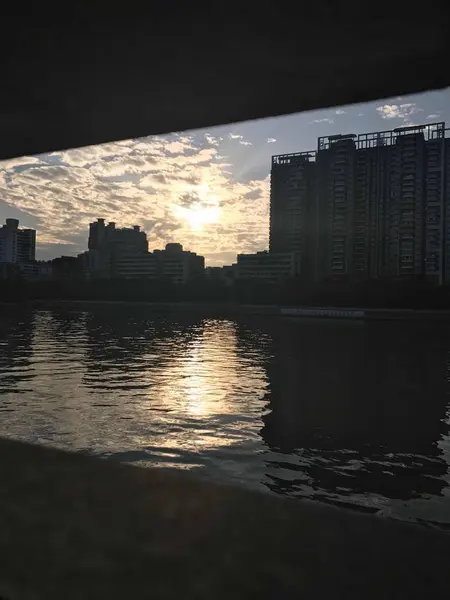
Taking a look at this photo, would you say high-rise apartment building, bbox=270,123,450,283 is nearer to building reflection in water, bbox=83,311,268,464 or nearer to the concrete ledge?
building reflection in water, bbox=83,311,268,464

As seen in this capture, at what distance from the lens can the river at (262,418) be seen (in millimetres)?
8797

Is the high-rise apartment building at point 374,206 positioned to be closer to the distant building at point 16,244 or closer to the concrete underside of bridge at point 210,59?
the concrete underside of bridge at point 210,59

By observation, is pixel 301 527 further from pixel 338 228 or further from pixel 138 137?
pixel 338 228

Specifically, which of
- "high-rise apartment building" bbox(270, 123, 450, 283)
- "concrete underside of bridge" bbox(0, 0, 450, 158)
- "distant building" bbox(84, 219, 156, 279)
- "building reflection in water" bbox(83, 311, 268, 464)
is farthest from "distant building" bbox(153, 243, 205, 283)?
"concrete underside of bridge" bbox(0, 0, 450, 158)

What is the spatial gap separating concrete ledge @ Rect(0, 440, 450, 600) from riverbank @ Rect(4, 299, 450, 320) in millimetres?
64726

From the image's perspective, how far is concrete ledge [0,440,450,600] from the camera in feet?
6.06

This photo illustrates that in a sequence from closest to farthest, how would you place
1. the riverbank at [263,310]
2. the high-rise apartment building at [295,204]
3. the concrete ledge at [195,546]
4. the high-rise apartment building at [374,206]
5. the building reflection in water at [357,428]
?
the concrete ledge at [195,546] < the building reflection in water at [357,428] < the riverbank at [263,310] < the high-rise apartment building at [374,206] < the high-rise apartment building at [295,204]

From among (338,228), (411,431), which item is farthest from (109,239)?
(411,431)

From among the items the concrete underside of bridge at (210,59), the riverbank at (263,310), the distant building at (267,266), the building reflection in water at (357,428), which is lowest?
the building reflection in water at (357,428)

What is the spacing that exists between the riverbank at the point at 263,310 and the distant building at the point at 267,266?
30.6m

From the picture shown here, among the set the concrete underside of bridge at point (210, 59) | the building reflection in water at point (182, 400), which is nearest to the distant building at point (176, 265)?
the building reflection in water at point (182, 400)

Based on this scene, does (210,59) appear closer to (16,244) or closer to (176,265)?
(176,265)

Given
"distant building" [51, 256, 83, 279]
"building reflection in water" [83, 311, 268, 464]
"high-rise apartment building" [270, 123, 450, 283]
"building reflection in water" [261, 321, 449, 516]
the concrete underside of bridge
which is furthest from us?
"distant building" [51, 256, 83, 279]

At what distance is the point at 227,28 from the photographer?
121 inches
